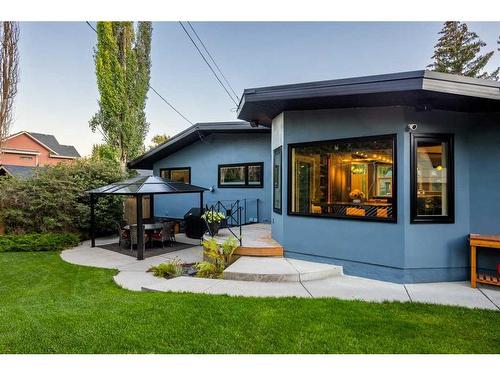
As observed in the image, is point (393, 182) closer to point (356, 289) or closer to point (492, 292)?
point (356, 289)

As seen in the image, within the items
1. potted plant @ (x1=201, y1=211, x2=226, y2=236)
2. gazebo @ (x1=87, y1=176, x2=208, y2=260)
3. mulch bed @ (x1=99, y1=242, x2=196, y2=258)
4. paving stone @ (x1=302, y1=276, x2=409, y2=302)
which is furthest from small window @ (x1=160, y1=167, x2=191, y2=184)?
paving stone @ (x1=302, y1=276, x2=409, y2=302)

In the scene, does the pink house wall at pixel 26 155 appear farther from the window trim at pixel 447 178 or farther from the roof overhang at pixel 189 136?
the window trim at pixel 447 178

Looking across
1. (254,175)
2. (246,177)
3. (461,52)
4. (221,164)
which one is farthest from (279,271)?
(461,52)

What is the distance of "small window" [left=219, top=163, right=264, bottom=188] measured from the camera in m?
9.23

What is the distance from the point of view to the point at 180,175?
11242 mm

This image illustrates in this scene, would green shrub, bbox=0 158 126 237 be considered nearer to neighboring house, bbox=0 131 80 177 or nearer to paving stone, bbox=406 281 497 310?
paving stone, bbox=406 281 497 310

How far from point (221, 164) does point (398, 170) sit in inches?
254

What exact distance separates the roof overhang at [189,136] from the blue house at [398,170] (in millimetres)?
2992

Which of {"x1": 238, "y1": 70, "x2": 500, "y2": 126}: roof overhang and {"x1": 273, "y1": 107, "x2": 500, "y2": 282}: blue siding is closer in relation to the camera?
{"x1": 238, "y1": 70, "x2": 500, "y2": 126}: roof overhang

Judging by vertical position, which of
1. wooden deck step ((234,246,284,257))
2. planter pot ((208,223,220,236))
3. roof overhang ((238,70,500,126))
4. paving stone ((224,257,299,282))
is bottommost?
paving stone ((224,257,299,282))

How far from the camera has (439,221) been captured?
454 cm

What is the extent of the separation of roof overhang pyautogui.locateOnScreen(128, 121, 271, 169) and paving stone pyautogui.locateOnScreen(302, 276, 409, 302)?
4470mm
